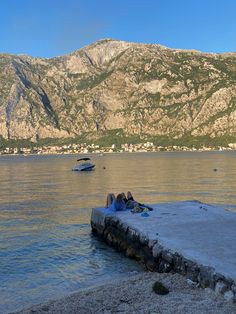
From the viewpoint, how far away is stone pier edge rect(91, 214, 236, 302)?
49.2 ft

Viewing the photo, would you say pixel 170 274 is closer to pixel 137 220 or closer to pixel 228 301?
pixel 228 301

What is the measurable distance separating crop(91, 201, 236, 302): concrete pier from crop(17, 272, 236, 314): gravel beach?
43 centimetres

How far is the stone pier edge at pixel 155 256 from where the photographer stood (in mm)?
14992

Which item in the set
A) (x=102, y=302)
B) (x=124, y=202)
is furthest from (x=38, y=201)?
(x=102, y=302)

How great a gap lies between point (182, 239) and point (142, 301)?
18.4 feet

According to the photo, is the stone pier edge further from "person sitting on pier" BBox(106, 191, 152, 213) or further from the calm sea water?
"person sitting on pier" BBox(106, 191, 152, 213)

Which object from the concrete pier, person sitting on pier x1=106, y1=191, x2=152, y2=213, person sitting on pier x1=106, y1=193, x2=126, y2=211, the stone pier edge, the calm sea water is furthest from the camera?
person sitting on pier x1=106, y1=193, x2=126, y2=211

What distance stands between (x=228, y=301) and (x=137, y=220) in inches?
484

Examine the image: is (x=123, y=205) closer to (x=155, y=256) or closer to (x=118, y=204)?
(x=118, y=204)

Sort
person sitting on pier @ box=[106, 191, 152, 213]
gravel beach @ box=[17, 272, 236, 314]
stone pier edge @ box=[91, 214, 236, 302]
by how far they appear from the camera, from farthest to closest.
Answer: person sitting on pier @ box=[106, 191, 152, 213], stone pier edge @ box=[91, 214, 236, 302], gravel beach @ box=[17, 272, 236, 314]

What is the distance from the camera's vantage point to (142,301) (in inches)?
613

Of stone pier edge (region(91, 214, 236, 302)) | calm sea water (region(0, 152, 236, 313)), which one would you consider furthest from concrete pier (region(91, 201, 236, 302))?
calm sea water (region(0, 152, 236, 313))

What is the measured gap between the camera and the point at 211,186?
6281 centimetres

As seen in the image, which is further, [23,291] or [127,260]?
[127,260]
